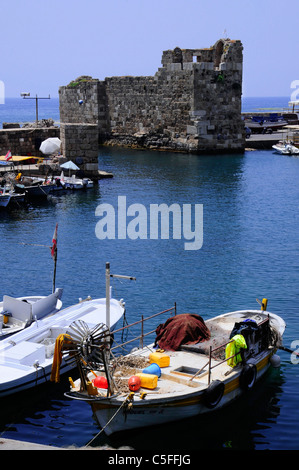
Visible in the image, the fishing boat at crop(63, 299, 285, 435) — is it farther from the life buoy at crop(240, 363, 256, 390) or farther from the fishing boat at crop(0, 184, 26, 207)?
the fishing boat at crop(0, 184, 26, 207)

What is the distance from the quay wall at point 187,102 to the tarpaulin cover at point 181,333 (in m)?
37.1

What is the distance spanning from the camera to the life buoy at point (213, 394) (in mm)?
12094

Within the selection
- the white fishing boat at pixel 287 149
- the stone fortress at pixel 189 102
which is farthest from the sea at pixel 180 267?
the white fishing boat at pixel 287 149

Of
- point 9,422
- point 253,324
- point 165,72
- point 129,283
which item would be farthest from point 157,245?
point 165,72

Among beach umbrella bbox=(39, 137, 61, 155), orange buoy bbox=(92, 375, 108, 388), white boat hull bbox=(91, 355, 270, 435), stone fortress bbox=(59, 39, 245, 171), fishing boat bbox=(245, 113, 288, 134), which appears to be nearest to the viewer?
white boat hull bbox=(91, 355, 270, 435)

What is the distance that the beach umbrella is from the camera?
3962 centimetres

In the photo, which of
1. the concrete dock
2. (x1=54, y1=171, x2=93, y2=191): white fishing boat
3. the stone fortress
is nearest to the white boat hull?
(x1=54, y1=171, x2=93, y2=191): white fishing boat

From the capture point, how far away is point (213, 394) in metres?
12.2

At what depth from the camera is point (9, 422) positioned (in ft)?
42.3

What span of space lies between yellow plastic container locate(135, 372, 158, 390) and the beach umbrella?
1145 inches

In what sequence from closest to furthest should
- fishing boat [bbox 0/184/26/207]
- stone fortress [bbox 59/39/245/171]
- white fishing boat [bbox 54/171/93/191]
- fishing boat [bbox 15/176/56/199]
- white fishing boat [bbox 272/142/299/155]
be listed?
fishing boat [bbox 0/184/26/207]
fishing boat [bbox 15/176/56/199]
white fishing boat [bbox 54/171/93/191]
stone fortress [bbox 59/39/245/171]
white fishing boat [bbox 272/142/299/155]

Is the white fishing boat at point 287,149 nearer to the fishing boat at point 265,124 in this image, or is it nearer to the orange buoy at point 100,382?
the fishing boat at point 265,124

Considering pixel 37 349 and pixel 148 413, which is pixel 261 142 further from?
pixel 148 413

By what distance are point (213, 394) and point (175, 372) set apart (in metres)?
0.88
